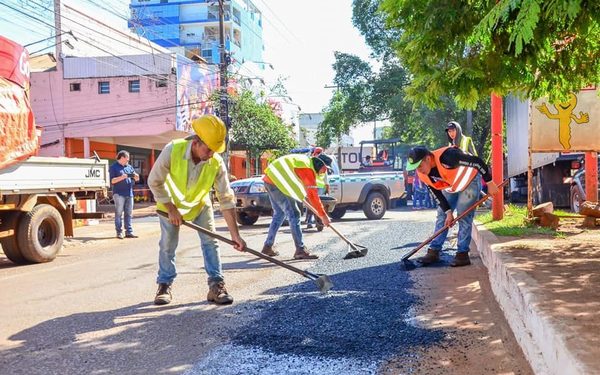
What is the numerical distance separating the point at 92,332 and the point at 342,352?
191 cm

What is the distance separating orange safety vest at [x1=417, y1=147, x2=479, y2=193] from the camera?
6.54m

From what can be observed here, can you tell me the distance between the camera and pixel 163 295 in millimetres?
5156

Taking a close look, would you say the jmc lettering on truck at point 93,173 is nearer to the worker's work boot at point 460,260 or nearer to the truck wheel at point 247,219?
the truck wheel at point 247,219

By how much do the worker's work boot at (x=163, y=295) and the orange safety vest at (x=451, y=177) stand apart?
3.14 m

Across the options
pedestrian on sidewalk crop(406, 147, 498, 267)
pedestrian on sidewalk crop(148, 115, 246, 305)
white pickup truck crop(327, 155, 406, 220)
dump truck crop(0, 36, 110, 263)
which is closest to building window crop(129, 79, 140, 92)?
white pickup truck crop(327, 155, 406, 220)

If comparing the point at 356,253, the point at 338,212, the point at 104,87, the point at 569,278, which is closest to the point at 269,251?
the point at 356,253

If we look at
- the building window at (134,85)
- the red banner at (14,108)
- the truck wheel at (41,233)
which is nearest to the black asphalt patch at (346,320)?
the red banner at (14,108)

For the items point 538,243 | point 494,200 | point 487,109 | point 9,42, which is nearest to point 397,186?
point 494,200

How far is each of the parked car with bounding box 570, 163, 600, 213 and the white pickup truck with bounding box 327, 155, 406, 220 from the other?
462 centimetres

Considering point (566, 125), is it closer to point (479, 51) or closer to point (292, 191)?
point (479, 51)

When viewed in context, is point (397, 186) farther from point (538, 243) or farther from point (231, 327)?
point (231, 327)

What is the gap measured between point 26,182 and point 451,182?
594 cm

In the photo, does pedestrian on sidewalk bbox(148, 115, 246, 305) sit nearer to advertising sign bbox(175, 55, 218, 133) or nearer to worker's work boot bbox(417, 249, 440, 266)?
worker's work boot bbox(417, 249, 440, 266)

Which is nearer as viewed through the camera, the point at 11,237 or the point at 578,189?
the point at 11,237
